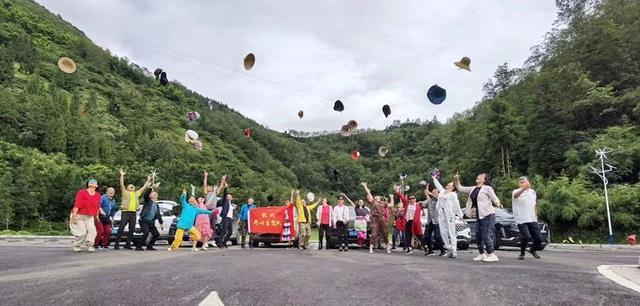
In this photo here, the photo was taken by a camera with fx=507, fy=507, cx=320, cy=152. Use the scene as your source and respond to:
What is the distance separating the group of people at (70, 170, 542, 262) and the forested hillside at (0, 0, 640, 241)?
739 inches

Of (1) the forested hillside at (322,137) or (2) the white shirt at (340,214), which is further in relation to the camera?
(1) the forested hillside at (322,137)

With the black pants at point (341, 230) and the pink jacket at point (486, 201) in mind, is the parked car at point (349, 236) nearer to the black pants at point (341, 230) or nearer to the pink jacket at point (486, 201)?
the black pants at point (341, 230)

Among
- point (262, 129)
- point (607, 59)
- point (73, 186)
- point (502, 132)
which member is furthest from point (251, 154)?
point (607, 59)

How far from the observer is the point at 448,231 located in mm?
11203

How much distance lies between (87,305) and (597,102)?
44482mm

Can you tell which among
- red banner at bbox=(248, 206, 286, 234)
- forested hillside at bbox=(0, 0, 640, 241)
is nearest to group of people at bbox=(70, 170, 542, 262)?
red banner at bbox=(248, 206, 286, 234)

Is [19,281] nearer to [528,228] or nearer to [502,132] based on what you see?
[528,228]

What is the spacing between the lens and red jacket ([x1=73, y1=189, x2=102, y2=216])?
1111 centimetres

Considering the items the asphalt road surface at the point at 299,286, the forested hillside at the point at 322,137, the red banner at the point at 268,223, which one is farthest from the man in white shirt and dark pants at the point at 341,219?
the forested hillside at the point at 322,137

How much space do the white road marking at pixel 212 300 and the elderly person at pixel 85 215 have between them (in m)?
7.24

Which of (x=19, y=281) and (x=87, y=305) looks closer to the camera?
(x=87, y=305)

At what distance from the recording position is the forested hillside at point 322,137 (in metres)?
39.2

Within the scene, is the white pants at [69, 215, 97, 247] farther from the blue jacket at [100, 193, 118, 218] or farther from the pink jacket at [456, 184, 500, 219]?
the pink jacket at [456, 184, 500, 219]

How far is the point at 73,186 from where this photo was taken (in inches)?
2005
